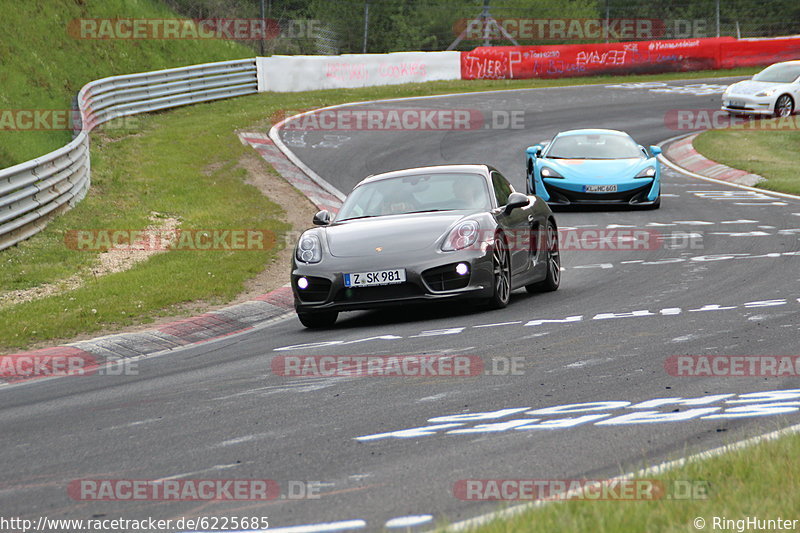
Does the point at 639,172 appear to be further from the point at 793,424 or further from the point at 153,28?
the point at 153,28

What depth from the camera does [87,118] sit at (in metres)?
25.3

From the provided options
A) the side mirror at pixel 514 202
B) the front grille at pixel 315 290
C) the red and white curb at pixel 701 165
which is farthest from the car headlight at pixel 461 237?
the red and white curb at pixel 701 165

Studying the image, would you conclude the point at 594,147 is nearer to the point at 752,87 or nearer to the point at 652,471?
the point at 752,87

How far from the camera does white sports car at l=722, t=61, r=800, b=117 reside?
1199 inches

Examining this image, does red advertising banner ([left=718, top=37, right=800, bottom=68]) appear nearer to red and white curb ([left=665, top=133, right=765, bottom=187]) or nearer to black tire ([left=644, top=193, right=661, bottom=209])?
red and white curb ([left=665, top=133, right=765, bottom=187])

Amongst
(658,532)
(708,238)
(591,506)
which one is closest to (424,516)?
(591,506)

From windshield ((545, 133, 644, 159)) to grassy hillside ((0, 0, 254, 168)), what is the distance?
9.54 meters

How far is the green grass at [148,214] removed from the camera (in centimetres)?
1111

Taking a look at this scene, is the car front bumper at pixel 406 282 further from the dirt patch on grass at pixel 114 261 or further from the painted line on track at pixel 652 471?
the painted line on track at pixel 652 471

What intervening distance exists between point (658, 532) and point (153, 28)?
118 ft

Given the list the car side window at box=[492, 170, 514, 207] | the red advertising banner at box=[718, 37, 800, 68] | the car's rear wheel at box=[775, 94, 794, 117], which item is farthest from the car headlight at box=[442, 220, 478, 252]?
the red advertising banner at box=[718, 37, 800, 68]

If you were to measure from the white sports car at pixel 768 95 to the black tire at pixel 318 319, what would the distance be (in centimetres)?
2298

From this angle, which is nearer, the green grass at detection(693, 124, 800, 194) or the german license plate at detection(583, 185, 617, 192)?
the german license plate at detection(583, 185, 617, 192)

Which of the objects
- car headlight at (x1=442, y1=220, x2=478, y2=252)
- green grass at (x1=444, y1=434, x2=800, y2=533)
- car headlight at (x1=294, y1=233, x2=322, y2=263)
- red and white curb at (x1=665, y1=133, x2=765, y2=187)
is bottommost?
red and white curb at (x1=665, y1=133, x2=765, y2=187)
